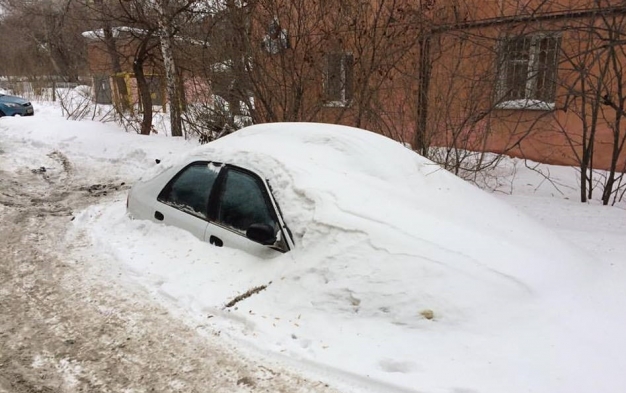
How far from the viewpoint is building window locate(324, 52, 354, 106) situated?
950cm

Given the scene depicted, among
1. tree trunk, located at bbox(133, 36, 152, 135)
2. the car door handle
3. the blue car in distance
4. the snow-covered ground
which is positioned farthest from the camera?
the blue car in distance

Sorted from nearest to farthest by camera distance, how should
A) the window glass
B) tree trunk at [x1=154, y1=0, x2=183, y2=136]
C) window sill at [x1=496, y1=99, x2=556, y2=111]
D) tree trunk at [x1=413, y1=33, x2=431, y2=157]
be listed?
the window glass < window sill at [x1=496, y1=99, x2=556, y2=111] < tree trunk at [x1=413, y1=33, x2=431, y2=157] < tree trunk at [x1=154, y1=0, x2=183, y2=136]

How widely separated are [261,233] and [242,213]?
1.51ft

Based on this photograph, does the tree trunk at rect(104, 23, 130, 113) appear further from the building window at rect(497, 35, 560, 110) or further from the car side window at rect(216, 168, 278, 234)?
the car side window at rect(216, 168, 278, 234)

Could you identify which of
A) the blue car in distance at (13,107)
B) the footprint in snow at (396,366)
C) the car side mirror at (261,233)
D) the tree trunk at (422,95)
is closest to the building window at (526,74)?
the tree trunk at (422,95)

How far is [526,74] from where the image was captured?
8.16 m

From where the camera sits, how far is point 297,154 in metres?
4.37

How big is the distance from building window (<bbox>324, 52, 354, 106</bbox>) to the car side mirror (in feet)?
20.8

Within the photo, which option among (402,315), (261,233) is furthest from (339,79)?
(402,315)

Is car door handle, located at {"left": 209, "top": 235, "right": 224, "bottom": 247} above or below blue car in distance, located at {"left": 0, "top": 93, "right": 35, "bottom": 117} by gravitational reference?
below

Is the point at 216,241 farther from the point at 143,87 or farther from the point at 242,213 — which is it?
the point at 143,87

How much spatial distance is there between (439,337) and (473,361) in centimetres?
27

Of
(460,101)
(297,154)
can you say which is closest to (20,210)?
(297,154)

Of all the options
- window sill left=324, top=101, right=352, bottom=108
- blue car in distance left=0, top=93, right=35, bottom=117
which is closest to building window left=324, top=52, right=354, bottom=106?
window sill left=324, top=101, right=352, bottom=108
